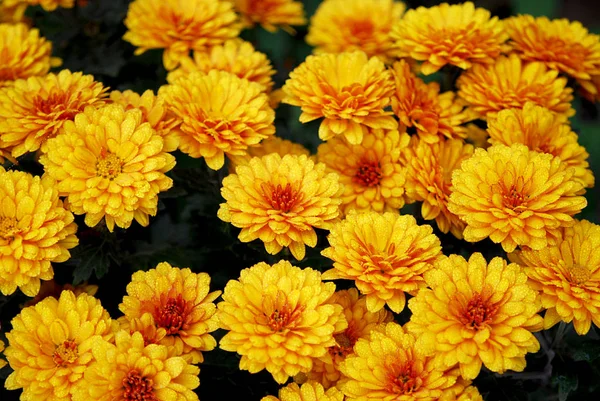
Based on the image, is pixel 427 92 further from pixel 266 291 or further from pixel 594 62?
pixel 266 291

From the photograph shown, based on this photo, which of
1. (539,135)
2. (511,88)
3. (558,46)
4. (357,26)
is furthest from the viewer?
(357,26)

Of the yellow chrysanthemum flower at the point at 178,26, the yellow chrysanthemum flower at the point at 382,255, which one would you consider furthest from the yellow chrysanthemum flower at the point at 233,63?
the yellow chrysanthemum flower at the point at 382,255

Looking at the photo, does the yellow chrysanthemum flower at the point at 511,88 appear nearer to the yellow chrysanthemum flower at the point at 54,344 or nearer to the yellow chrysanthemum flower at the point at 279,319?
the yellow chrysanthemum flower at the point at 279,319

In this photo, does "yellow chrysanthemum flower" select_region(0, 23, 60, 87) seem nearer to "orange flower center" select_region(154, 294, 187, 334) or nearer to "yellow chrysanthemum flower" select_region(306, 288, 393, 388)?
"orange flower center" select_region(154, 294, 187, 334)

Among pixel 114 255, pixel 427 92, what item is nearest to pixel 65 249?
pixel 114 255

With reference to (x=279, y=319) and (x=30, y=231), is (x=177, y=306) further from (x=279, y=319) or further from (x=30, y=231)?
(x=30, y=231)

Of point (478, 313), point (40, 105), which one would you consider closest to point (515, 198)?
point (478, 313)
